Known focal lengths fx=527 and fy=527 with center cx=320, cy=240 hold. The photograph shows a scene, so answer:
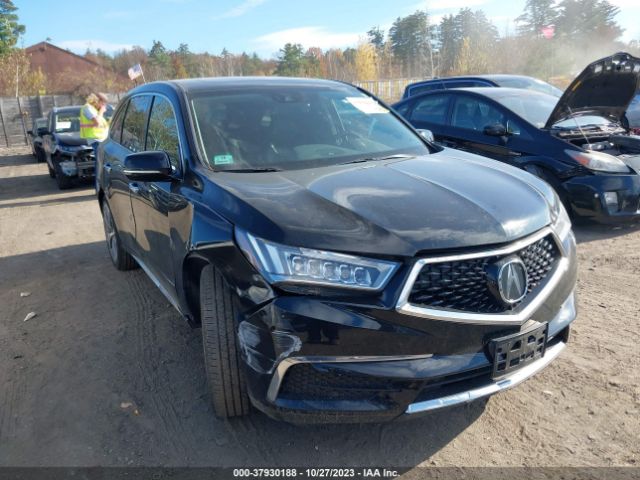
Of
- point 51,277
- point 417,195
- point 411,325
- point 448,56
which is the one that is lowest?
point 51,277

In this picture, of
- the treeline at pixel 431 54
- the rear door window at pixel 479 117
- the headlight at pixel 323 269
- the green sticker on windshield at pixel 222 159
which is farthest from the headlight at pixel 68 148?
the treeline at pixel 431 54

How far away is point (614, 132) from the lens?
6.50 m

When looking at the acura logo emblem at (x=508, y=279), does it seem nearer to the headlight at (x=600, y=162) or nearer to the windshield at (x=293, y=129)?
the windshield at (x=293, y=129)

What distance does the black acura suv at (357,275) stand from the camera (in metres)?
2.08

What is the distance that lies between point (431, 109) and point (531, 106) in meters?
1.39

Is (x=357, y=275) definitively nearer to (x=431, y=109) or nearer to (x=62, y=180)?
(x=431, y=109)

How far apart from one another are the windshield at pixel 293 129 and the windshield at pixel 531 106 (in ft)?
10.4

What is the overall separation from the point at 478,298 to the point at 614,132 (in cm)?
551

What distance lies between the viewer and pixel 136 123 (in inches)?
169

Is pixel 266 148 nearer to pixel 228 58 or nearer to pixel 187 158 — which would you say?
pixel 187 158

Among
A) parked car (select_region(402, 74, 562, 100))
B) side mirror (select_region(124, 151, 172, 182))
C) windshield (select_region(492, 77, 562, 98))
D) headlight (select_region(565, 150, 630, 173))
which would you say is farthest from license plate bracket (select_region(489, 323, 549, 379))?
windshield (select_region(492, 77, 562, 98))

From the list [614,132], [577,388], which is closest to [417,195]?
[577,388]

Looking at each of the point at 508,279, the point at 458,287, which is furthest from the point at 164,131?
the point at 508,279

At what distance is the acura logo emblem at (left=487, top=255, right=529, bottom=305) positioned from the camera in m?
2.13
